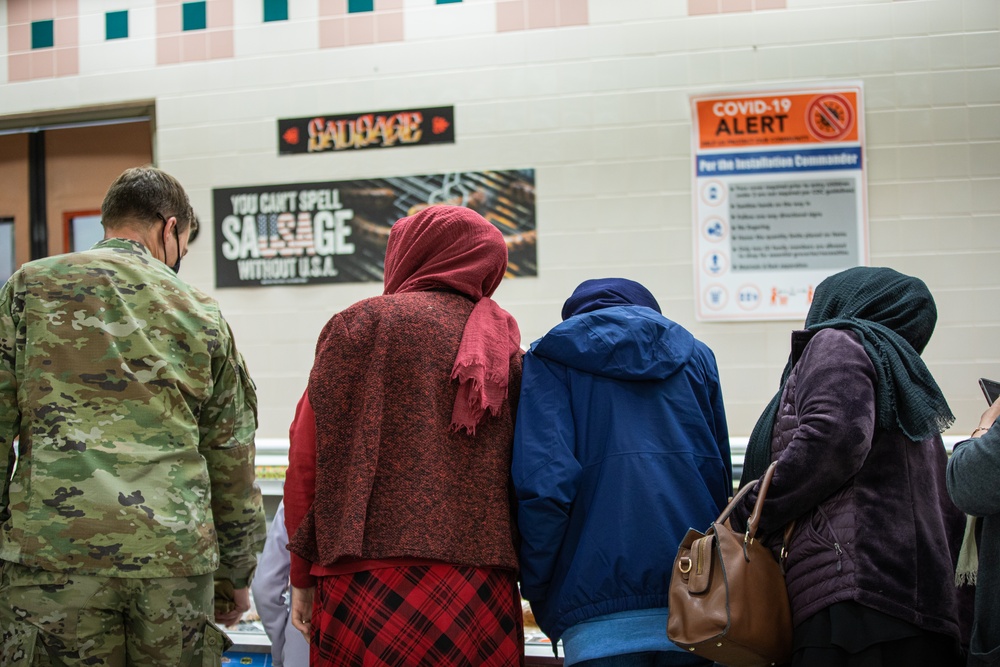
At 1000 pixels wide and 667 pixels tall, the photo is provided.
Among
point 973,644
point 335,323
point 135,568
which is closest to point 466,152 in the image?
point 335,323

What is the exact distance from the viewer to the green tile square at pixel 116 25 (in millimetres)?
4316

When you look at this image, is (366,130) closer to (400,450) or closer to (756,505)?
(400,450)

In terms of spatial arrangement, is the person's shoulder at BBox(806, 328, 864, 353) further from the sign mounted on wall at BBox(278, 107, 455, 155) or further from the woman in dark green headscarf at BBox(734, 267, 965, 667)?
the sign mounted on wall at BBox(278, 107, 455, 155)

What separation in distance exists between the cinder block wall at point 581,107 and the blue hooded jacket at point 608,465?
1.94 m

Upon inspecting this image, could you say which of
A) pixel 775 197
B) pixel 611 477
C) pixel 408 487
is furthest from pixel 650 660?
pixel 775 197

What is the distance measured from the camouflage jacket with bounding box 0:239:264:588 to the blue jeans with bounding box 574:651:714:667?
932mm

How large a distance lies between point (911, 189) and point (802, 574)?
2.45 meters

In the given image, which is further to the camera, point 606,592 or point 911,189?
point 911,189

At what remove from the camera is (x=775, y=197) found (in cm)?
384

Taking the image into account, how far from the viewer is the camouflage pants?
1.96m

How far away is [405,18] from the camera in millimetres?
4094

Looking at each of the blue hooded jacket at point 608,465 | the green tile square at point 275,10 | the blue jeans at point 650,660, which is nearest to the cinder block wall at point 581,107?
the green tile square at point 275,10

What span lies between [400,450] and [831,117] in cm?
274

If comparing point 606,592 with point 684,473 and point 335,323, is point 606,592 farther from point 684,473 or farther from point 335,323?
point 335,323
